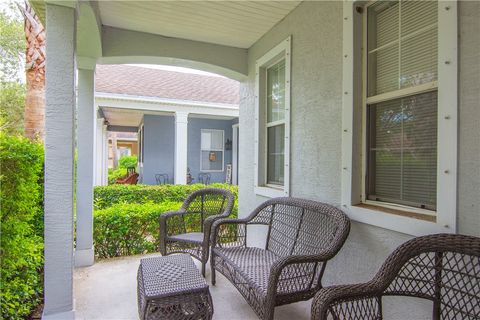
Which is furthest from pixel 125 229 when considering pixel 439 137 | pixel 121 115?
pixel 121 115

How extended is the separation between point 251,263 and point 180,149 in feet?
20.9

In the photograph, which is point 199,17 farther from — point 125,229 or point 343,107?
point 125,229

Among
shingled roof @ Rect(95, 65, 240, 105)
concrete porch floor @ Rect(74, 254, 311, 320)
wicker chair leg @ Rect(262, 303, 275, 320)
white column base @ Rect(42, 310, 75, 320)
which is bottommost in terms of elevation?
concrete porch floor @ Rect(74, 254, 311, 320)

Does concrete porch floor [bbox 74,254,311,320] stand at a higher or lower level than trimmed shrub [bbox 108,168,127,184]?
lower

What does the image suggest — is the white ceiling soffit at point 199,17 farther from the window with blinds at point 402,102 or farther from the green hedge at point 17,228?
the green hedge at point 17,228

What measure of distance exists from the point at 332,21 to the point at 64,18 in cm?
223

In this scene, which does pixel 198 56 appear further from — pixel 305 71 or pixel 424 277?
pixel 424 277

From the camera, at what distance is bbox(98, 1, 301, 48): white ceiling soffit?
3113mm

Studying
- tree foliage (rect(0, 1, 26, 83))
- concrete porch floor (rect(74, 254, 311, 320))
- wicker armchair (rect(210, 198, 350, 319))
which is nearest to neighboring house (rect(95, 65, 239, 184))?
concrete porch floor (rect(74, 254, 311, 320))

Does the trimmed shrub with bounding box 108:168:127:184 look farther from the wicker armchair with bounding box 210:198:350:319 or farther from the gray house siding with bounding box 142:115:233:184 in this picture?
the wicker armchair with bounding box 210:198:350:319

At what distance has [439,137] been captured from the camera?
168 centimetres

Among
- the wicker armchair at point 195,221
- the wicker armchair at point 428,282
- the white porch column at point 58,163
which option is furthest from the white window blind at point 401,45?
the white porch column at point 58,163

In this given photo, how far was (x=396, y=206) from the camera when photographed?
208cm

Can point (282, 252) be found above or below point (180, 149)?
below
